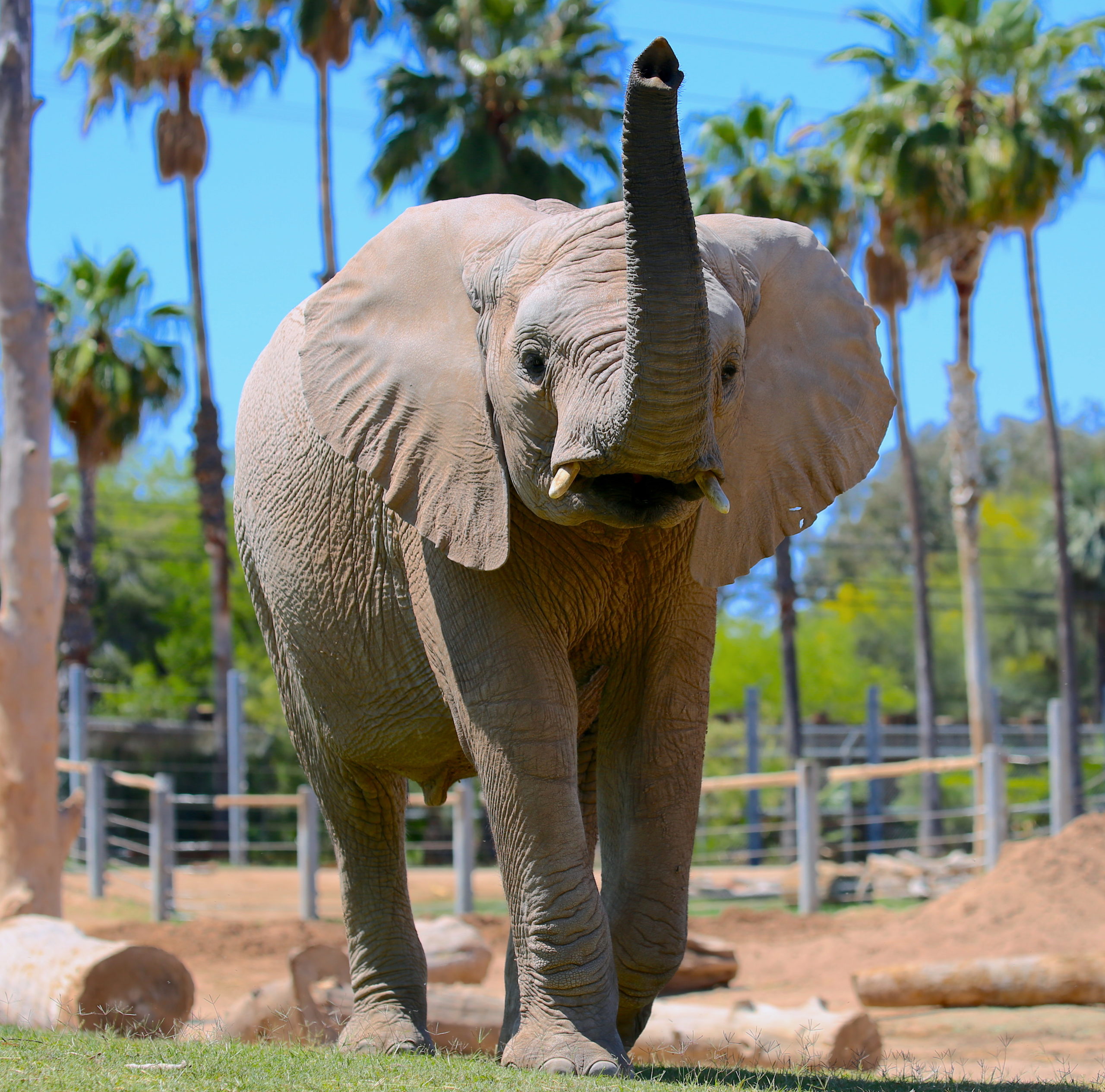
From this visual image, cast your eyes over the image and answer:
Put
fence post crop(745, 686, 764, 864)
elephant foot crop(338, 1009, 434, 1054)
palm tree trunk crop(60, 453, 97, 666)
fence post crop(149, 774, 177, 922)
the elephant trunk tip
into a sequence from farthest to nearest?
palm tree trunk crop(60, 453, 97, 666), fence post crop(745, 686, 764, 864), fence post crop(149, 774, 177, 922), elephant foot crop(338, 1009, 434, 1054), the elephant trunk tip

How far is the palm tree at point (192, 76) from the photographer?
26156 millimetres

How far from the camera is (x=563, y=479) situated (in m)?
3.77

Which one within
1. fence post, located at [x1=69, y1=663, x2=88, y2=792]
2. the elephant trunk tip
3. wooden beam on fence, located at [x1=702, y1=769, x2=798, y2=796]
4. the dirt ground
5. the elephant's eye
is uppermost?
the elephant trunk tip

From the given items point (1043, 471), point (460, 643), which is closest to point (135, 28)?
point (460, 643)

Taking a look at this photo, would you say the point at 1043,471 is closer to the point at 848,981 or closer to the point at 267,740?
the point at 267,740

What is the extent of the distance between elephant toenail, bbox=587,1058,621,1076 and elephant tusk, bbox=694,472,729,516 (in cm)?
154

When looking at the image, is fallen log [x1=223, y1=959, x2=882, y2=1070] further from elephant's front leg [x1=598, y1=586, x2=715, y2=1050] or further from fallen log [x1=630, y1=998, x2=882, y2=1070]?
elephant's front leg [x1=598, y1=586, x2=715, y2=1050]

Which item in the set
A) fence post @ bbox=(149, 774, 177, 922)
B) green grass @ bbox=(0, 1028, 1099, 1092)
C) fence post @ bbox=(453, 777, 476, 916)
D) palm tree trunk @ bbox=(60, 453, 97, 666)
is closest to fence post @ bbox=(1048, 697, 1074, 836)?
fence post @ bbox=(453, 777, 476, 916)

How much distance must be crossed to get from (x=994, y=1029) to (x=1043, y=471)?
Answer: 56.7m

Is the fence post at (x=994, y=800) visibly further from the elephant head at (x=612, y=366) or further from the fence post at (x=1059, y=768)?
the elephant head at (x=612, y=366)

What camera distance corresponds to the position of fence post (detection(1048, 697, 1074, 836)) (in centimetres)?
1528

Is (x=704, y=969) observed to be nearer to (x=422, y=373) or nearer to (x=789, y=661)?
(x=422, y=373)

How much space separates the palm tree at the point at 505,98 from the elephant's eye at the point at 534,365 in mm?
19281

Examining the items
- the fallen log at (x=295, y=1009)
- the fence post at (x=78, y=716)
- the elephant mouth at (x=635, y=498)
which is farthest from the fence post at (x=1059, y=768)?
the elephant mouth at (x=635, y=498)
